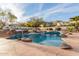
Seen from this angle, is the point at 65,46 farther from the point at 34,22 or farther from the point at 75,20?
the point at 34,22

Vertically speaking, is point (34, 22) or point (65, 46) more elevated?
point (34, 22)

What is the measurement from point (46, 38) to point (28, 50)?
20 centimetres

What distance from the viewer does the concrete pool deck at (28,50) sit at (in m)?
2.00

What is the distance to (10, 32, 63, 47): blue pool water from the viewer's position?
2.01 metres

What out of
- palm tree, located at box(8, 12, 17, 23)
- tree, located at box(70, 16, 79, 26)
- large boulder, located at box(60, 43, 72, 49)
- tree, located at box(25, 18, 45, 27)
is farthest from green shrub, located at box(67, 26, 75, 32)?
palm tree, located at box(8, 12, 17, 23)

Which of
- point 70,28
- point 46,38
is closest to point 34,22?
point 46,38

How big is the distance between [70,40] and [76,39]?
0.19 feet

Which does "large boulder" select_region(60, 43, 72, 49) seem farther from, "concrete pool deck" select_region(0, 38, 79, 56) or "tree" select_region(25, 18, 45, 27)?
"tree" select_region(25, 18, 45, 27)

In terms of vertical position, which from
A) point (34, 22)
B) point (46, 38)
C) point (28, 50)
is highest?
point (34, 22)

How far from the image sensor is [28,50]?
6.58 feet

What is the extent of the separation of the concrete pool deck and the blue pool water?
0.04 meters

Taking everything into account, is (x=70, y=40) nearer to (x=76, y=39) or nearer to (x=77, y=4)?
(x=76, y=39)

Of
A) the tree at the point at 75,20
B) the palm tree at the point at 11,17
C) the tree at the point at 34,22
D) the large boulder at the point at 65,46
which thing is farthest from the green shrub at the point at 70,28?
the palm tree at the point at 11,17

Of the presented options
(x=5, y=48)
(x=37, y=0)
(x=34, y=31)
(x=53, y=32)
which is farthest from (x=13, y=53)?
(x=37, y=0)
